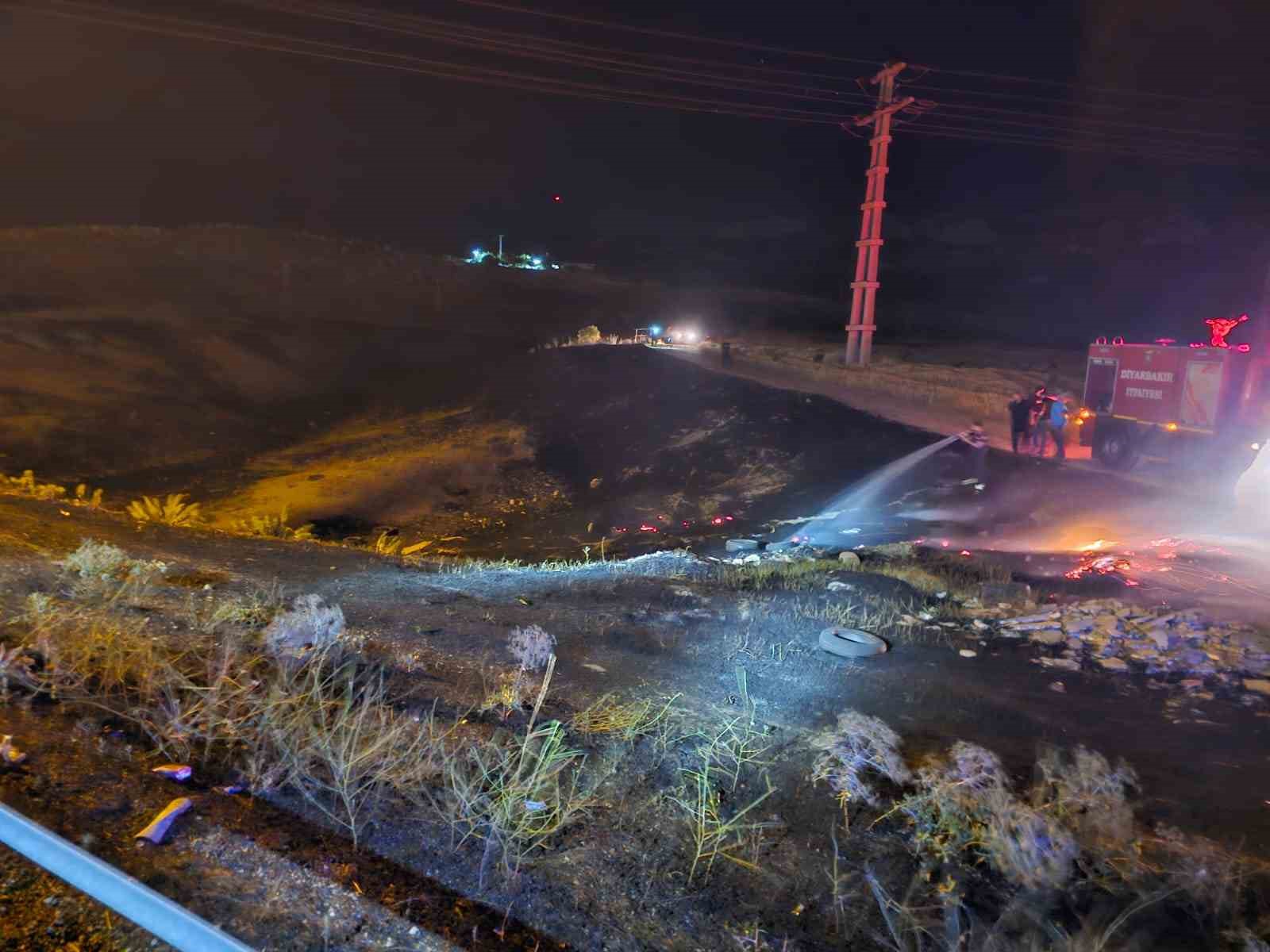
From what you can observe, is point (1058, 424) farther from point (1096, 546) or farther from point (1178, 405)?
point (1096, 546)

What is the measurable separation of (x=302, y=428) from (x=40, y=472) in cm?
1011

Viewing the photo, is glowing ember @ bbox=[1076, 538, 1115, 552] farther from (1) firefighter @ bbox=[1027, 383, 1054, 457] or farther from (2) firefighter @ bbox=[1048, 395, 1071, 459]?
(1) firefighter @ bbox=[1027, 383, 1054, 457]

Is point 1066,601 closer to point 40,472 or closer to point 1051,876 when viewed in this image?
point 1051,876

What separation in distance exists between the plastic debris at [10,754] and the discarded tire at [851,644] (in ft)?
19.2

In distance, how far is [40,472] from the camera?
859 inches

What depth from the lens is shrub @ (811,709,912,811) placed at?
466cm

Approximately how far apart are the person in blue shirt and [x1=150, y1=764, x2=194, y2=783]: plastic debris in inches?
725

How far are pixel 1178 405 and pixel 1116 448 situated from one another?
1.87 metres

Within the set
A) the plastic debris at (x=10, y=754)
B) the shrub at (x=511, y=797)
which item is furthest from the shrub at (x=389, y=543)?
the plastic debris at (x=10, y=754)

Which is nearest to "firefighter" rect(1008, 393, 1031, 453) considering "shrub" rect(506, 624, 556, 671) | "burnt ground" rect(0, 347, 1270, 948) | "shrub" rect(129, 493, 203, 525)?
"burnt ground" rect(0, 347, 1270, 948)

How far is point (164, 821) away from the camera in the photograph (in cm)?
334

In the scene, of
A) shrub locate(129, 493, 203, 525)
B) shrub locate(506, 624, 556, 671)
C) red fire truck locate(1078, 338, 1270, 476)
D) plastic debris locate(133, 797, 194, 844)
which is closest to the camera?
plastic debris locate(133, 797, 194, 844)

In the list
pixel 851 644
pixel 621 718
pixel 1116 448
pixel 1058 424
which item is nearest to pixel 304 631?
pixel 621 718

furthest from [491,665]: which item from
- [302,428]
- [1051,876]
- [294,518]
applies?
[302,428]
